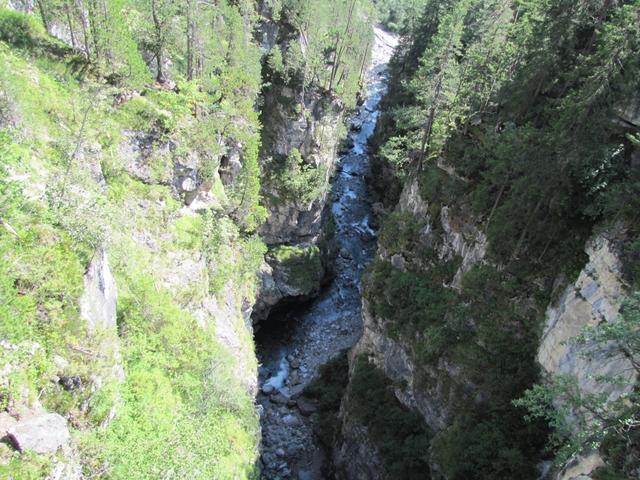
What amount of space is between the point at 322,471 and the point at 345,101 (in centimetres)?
3987

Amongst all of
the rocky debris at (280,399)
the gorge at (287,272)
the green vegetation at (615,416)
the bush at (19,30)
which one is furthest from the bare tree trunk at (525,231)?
the bush at (19,30)

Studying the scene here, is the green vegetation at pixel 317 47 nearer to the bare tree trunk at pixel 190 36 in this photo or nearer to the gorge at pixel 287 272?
the gorge at pixel 287 272

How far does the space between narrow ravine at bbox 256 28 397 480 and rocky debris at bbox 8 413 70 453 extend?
23319 millimetres

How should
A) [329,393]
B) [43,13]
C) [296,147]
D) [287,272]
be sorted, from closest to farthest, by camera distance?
1. [43,13]
2. [329,393]
3. [287,272]
4. [296,147]

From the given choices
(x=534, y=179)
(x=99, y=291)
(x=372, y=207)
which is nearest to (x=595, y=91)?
(x=534, y=179)

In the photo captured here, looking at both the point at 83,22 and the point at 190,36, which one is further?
the point at 190,36

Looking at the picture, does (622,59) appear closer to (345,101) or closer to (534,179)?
(534,179)

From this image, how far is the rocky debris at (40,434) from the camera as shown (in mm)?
10234

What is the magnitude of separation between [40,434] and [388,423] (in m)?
22.2

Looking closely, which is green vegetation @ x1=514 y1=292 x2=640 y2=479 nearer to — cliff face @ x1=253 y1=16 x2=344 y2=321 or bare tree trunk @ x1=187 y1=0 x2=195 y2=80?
bare tree trunk @ x1=187 y1=0 x2=195 y2=80

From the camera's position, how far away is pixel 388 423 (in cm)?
2809

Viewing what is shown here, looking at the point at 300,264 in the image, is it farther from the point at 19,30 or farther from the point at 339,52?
the point at 19,30

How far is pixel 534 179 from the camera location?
2075 centimetres

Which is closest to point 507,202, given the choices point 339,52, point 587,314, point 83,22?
point 587,314
